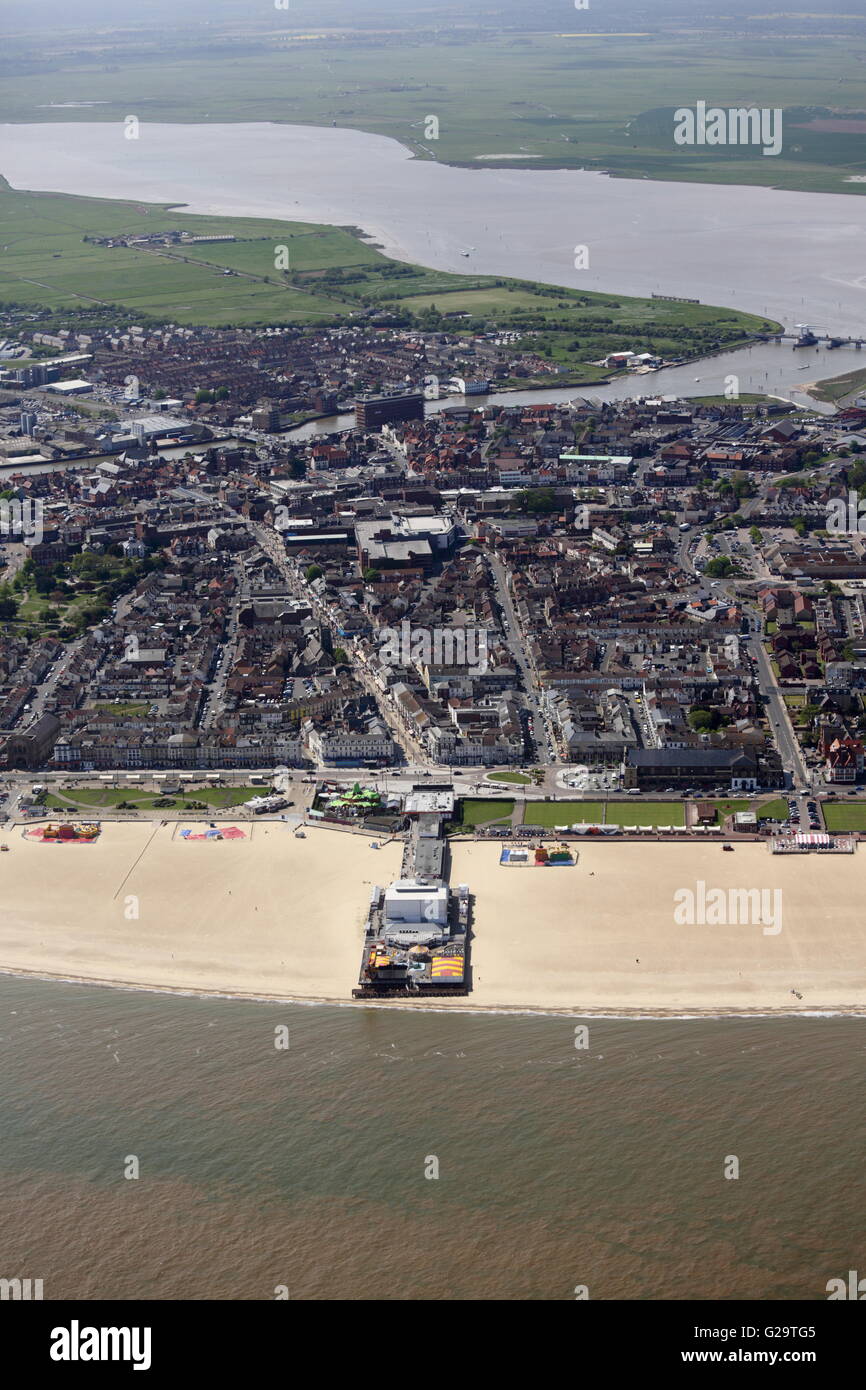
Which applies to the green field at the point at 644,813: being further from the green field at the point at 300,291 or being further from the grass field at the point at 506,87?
the grass field at the point at 506,87

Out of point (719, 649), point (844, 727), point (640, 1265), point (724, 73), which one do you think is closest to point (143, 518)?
point (719, 649)

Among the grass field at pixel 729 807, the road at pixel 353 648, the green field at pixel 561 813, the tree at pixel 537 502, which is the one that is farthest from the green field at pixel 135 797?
the tree at pixel 537 502

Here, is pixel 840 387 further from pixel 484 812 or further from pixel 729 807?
pixel 484 812

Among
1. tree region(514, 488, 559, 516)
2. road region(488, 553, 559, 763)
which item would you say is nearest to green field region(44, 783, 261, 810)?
road region(488, 553, 559, 763)

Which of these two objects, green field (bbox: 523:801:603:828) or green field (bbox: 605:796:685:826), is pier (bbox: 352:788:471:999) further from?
green field (bbox: 605:796:685:826)

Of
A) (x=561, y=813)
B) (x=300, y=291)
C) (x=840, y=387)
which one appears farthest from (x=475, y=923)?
(x=300, y=291)

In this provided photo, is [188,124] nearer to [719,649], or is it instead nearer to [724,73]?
[724,73]

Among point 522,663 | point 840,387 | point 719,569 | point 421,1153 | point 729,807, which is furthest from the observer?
point 840,387
